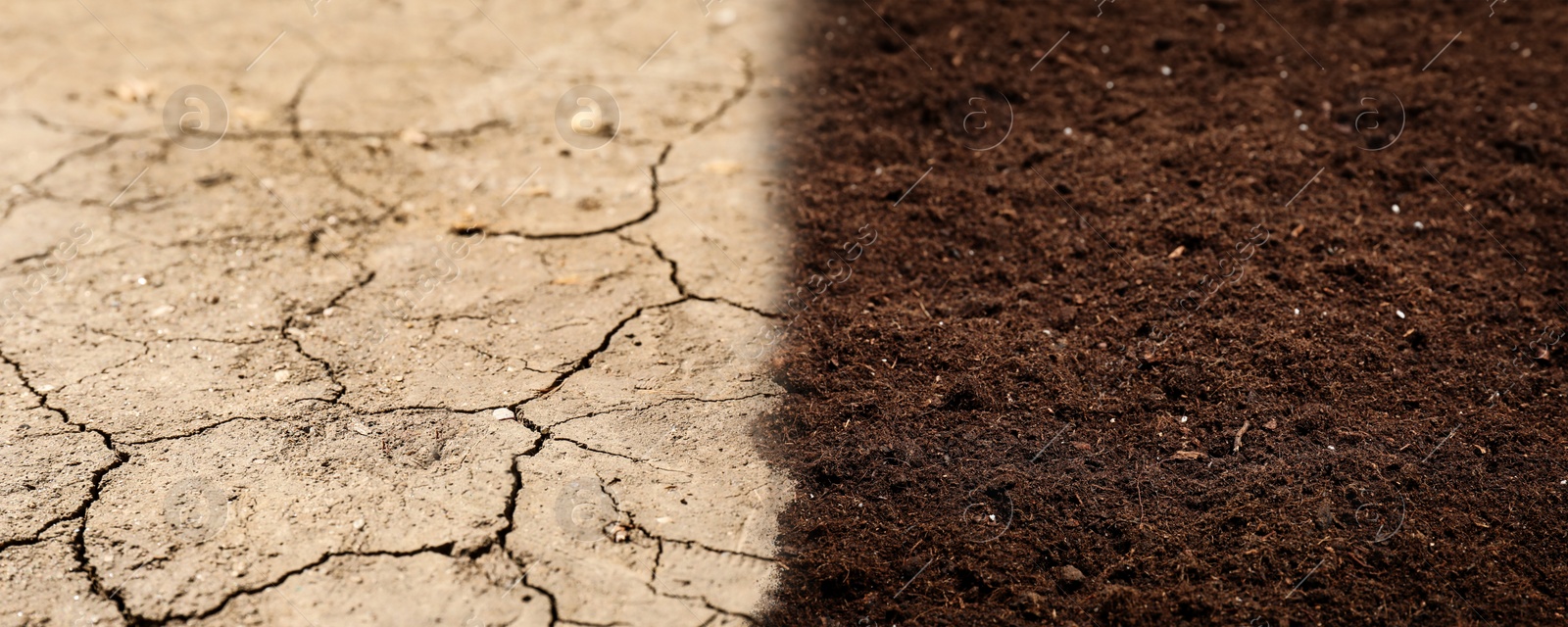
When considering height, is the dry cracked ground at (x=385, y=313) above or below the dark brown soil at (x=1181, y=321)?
above

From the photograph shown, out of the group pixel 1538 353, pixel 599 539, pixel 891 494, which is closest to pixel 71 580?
pixel 599 539

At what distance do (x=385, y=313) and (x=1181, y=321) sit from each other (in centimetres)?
212

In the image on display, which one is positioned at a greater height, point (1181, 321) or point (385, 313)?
point (385, 313)

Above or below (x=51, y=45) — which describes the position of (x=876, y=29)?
below

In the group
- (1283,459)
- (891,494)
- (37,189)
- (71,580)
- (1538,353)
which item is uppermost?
(37,189)

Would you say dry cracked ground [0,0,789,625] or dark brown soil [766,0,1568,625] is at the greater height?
dry cracked ground [0,0,789,625]

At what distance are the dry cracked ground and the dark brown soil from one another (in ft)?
0.95

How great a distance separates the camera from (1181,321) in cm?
259

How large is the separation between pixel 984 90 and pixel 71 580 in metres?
2.89

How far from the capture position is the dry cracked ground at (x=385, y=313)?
2057mm

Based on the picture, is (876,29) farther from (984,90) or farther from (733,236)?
(733,236)

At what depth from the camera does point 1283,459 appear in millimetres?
2244

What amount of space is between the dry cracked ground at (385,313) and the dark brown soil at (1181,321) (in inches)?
11.4

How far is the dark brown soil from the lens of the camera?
204 centimetres
